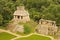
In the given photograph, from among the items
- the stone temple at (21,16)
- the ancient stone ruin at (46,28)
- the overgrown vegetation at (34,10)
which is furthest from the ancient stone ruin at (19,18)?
the ancient stone ruin at (46,28)

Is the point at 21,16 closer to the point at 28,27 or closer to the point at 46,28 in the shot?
the point at 28,27

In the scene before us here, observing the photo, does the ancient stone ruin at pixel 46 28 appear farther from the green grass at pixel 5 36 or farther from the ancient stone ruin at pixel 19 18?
the green grass at pixel 5 36

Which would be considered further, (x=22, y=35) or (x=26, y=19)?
(x=26, y=19)

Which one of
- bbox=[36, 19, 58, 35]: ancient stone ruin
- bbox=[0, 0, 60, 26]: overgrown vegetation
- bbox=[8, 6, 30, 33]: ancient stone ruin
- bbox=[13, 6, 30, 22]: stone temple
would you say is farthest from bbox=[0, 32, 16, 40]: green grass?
bbox=[36, 19, 58, 35]: ancient stone ruin

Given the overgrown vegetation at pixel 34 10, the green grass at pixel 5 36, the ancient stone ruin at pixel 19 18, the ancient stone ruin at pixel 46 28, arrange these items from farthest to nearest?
the overgrown vegetation at pixel 34 10, the ancient stone ruin at pixel 19 18, the ancient stone ruin at pixel 46 28, the green grass at pixel 5 36

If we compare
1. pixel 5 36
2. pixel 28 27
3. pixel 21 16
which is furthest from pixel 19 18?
pixel 5 36

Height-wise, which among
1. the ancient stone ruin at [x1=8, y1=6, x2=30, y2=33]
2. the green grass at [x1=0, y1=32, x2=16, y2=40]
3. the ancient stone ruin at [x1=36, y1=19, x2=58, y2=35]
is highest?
the ancient stone ruin at [x1=8, y1=6, x2=30, y2=33]

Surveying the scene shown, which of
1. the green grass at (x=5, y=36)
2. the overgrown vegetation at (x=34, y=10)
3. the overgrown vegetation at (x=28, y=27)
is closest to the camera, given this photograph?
the green grass at (x=5, y=36)

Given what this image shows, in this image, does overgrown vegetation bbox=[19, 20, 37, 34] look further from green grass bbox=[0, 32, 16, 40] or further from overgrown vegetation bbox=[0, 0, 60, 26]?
overgrown vegetation bbox=[0, 0, 60, 26]

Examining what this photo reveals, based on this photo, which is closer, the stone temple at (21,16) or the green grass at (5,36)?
the green grass at (5,36)

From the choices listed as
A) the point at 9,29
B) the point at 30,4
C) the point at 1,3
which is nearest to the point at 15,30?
the point at 9,29

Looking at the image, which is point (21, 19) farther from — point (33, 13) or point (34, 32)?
point (33, 13)
